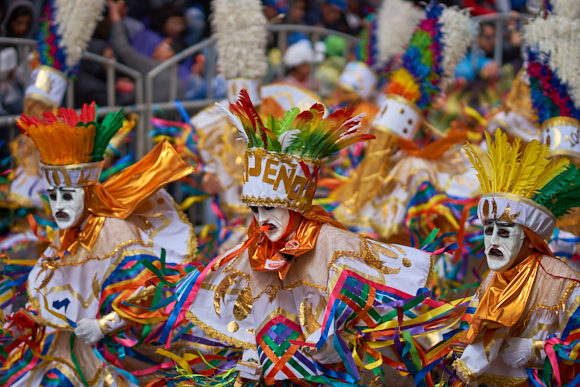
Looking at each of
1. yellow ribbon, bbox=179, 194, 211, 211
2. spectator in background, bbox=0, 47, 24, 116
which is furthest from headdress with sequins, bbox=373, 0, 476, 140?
spectator in background, bbox=0, 47, 24, 116

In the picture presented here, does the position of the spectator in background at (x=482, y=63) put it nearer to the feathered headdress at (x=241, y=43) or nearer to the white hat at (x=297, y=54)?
the white hat at (x=297, y=54)

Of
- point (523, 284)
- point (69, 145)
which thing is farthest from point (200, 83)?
point (523, 284)

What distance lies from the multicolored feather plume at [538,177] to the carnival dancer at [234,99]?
2.75 metres

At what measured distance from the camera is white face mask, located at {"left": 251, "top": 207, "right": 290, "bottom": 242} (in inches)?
139

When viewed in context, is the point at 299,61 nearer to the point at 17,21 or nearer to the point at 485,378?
the point at 17,21

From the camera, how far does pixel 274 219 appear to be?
3.54m

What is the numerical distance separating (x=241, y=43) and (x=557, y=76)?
2367 mm

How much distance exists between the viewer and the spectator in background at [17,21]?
22.6ft

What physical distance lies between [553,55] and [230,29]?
2401 millimetres

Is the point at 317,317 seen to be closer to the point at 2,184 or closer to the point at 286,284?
the point at 286,284

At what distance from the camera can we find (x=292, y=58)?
8.58 meters

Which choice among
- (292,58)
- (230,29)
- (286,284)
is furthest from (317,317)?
(292,58)

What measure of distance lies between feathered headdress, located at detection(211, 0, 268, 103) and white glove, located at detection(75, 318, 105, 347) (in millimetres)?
2342

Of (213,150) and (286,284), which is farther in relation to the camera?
(213,150)
